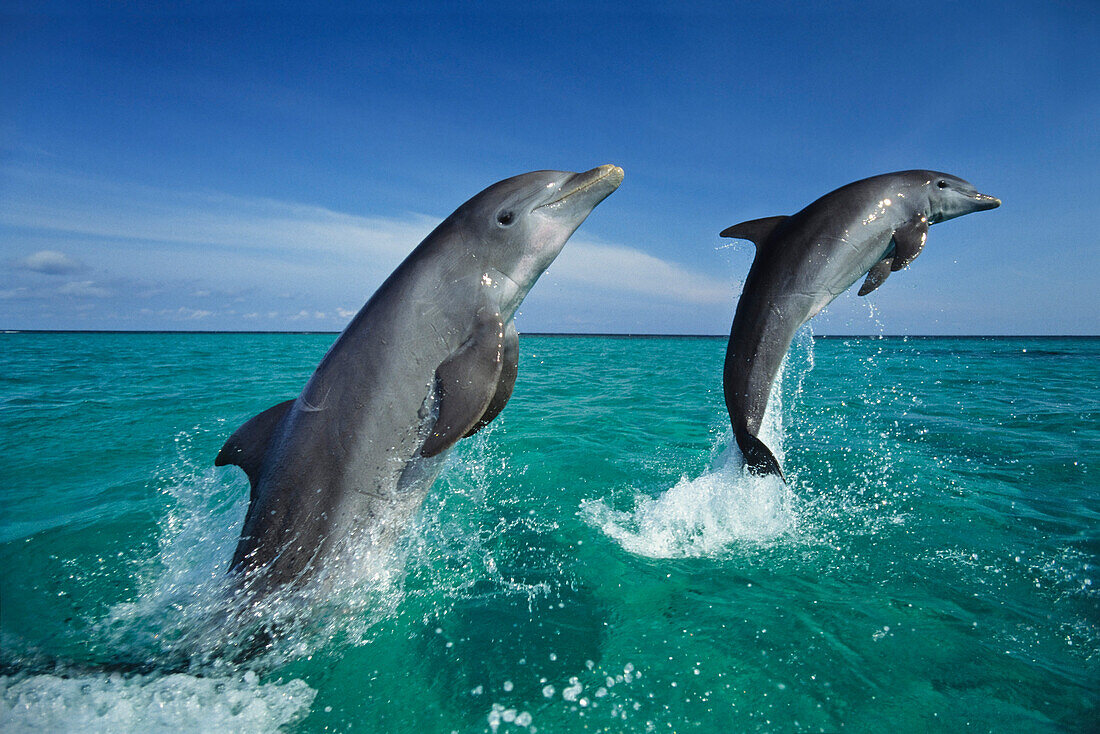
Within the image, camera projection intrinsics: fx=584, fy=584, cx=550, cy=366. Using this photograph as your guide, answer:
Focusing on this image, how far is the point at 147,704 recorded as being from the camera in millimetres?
3211

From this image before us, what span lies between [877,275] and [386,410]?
17.5 feet

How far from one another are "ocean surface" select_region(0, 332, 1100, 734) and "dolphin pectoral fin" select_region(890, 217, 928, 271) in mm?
1369

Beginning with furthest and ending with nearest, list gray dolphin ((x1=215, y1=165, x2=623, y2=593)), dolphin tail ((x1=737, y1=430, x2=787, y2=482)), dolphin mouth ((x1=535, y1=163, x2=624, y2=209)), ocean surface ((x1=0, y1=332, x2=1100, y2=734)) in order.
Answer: dolphin tail ((x1=737, y1=430, x2=787, y2=482))
dolphin mouth ((x1=535, y1=163, x2=624, y2=209))
gray dolphin ((x1=215, y1=165, x2=623, y2=593))
ocean surface ((x1=0, y1=332, x2=1100, y2=734))

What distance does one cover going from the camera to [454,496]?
22.9ft

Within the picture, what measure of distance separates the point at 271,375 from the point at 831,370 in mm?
22640

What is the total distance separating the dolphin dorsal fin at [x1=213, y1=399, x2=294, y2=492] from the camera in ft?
13.8

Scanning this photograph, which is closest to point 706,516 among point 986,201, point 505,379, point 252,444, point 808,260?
point 808,260

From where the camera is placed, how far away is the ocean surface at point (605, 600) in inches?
129

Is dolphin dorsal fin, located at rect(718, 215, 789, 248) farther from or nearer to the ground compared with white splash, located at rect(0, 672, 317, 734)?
farther from the ground

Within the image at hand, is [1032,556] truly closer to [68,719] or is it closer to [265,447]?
[265,447]

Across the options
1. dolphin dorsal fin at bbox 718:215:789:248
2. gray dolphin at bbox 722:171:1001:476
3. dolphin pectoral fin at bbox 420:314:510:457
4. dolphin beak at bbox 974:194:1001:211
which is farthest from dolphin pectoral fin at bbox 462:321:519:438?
dolphin beak at bbox 974:194:1001:211

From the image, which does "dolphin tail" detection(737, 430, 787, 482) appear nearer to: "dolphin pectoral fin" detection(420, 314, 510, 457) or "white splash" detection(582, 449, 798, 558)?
"white splash" detection(582, 449, 798, 558)

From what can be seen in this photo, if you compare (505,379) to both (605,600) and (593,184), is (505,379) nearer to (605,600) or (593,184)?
(593,184)

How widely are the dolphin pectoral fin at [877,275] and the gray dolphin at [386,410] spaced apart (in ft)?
12.9
